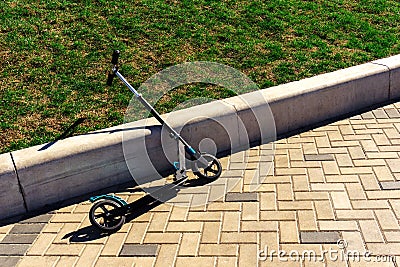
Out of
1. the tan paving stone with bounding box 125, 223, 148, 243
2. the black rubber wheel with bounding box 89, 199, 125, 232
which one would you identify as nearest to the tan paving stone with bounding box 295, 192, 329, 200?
the tan paving stone with bounding box 125, 223, 148, 243

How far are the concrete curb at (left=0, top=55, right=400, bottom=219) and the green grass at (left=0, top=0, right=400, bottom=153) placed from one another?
20.4 inches

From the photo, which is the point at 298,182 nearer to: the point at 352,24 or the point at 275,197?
the point at 275,197

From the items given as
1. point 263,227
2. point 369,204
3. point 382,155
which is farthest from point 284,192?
point 382,155

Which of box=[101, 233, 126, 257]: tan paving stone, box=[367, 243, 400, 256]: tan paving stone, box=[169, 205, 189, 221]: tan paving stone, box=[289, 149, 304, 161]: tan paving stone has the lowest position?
box=[289, 149, 304, 161]: tan paving stone

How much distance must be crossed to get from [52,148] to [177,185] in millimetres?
1108

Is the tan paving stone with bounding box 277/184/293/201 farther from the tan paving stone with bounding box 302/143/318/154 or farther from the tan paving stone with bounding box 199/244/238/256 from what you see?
the tan paving stone with bounding box 199/244/238/256

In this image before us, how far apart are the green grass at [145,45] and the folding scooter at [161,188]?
2.61 feet

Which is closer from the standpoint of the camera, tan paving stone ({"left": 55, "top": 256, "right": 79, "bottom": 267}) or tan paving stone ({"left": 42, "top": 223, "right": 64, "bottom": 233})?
tan paving stone ({"left": 55, "top": 256, "right": 79, "bottom": 267})

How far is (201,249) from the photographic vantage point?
4.27 m

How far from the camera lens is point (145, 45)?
7.13 meters

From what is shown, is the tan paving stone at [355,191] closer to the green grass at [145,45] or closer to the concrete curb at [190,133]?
the concrete curb at [190,133]

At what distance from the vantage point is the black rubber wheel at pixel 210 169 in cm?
518

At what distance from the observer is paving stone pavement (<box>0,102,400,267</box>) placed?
4.19 m
